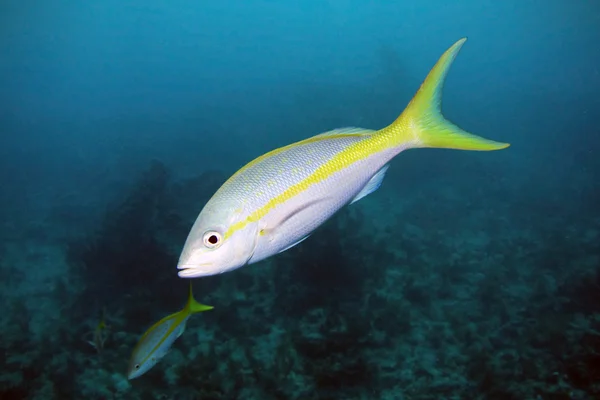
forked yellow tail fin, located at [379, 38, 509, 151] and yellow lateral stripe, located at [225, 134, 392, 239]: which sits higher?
forked yellow tail fin, located at [379, 38, 509, 151]

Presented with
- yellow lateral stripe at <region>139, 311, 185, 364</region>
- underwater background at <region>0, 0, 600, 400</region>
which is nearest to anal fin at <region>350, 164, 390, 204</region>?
yellow lateral stripe at <region>139, 311, 185, 364</region>

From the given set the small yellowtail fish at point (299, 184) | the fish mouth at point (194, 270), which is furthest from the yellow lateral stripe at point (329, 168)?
the fish mouth at point (194, 270)

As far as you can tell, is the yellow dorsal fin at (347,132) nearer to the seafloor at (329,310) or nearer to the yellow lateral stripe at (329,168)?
the yellow lateral stripe at (329,168)

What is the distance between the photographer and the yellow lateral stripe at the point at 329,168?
135 centimetres

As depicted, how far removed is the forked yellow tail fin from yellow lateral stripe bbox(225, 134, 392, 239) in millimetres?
69

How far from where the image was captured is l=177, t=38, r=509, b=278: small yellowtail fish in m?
1.33

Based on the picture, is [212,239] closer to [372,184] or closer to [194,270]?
[194,270]

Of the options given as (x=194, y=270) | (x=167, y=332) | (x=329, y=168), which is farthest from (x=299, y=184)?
(x=167, y=332)

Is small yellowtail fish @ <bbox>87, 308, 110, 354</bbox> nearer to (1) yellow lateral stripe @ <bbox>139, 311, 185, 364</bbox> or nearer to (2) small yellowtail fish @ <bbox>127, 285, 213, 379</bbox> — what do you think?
(2) small yellowtail fish @ <bbox>127, 285, 213, 379</bbox>

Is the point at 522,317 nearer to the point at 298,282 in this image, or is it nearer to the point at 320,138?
the point at 298,282

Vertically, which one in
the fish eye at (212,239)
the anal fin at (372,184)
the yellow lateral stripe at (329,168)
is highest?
the yellow lateral stripe at (329,168)

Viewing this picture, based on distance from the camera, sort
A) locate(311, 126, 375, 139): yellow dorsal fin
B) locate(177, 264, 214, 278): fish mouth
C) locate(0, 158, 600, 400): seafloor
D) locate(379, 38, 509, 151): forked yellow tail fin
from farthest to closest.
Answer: locate(0, 158, 600, 400): seafloor < locate(311, 126, 375, 139): yellow dorsal fin < locate(379, 38, 509, 151): forked yellow tail fin < locate(177, 264, 214, 278): fish mouth

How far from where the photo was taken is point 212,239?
4.36 feet

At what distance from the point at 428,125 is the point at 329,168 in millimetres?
530
